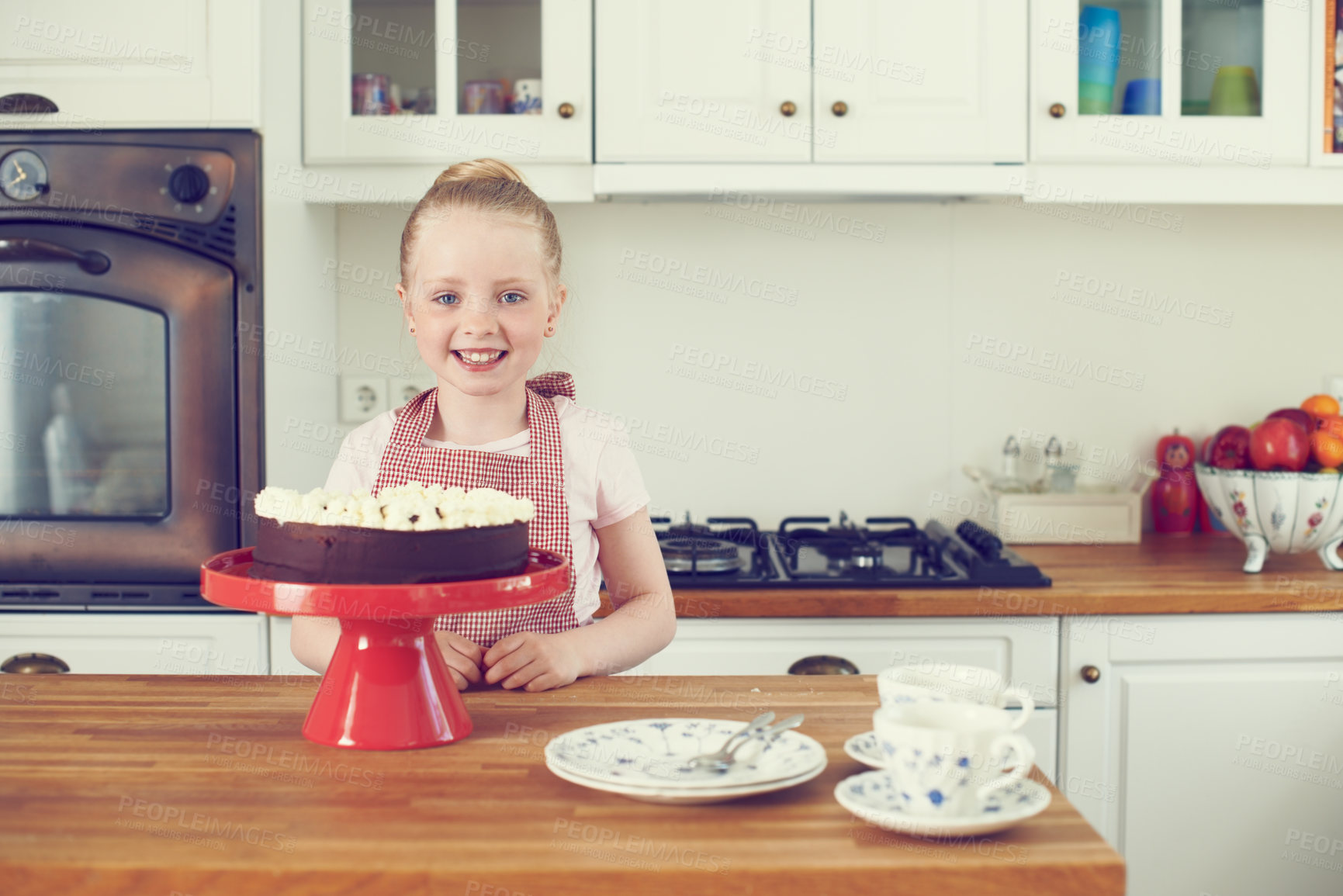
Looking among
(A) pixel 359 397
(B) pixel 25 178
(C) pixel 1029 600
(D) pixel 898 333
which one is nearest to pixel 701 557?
(C) pixel 1029 600

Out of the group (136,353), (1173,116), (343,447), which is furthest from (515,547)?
(1173,116)

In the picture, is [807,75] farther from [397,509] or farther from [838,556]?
[397,509]

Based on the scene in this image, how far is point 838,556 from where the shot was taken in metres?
1.85

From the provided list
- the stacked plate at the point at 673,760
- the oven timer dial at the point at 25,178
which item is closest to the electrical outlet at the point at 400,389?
the oven timer dial at the point at 25,178

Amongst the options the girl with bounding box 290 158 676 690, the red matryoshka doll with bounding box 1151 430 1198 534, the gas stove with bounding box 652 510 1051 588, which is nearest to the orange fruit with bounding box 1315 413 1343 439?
the red matryoshka doll with bounding box 1151 430 1198 534

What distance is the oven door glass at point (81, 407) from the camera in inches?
67.5

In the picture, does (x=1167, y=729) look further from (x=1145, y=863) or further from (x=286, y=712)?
(x=286, y=712)

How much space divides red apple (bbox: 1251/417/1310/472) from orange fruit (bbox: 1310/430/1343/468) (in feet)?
0.05

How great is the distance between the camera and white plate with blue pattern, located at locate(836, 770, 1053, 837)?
0.65m

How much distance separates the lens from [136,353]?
1714mm

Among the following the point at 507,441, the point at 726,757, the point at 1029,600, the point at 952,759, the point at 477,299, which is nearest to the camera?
the point at 952,759

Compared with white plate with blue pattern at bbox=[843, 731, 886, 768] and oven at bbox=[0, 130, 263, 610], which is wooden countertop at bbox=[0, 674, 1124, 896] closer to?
white plate with blue pattern at bbox=[843, 731, 886, 768]

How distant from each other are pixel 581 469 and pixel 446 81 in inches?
36.6

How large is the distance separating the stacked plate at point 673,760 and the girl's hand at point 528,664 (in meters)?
0.16
